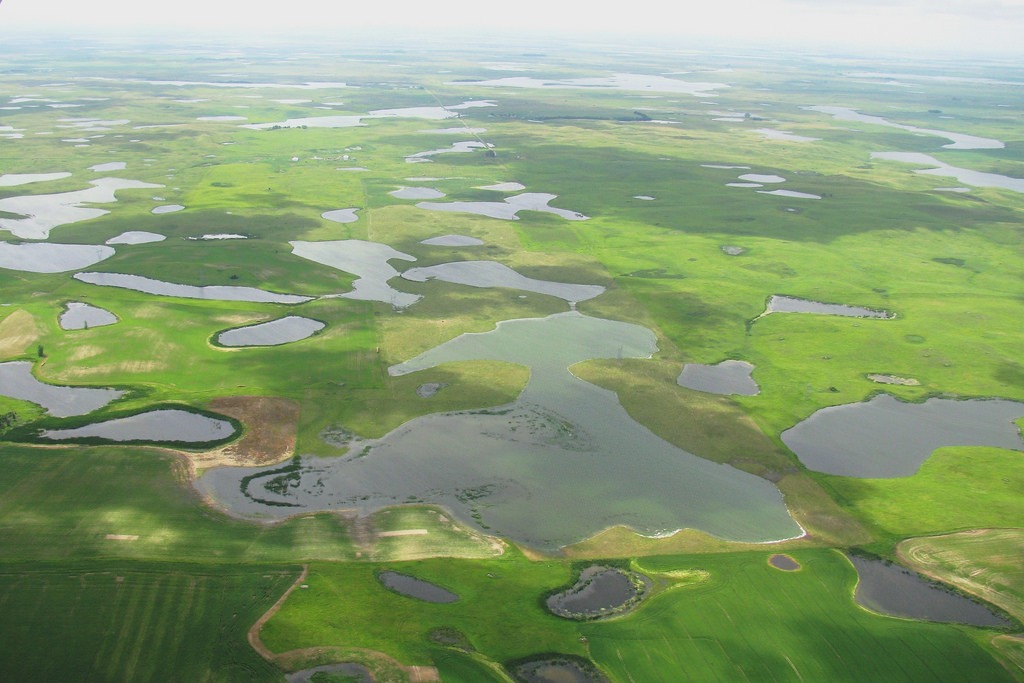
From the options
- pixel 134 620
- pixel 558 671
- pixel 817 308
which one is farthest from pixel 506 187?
pixel 558 671

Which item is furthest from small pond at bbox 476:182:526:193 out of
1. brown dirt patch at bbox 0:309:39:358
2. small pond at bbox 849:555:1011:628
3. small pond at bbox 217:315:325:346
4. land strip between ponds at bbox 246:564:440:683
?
land strip between ponds at bbox 246:564:440:683

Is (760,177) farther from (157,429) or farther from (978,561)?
(157,429)

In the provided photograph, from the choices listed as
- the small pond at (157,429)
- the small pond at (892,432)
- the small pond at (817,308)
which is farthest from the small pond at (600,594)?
the small pond at (817,308)


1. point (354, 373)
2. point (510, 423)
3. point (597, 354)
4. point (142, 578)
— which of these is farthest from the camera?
point (597, 354)

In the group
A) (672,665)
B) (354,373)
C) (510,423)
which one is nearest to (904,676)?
(672,665)

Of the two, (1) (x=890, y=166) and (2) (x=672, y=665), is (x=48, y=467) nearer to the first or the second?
(2) (x=672, y=665)

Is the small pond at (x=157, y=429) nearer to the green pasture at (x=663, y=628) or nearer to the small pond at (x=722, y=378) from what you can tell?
the green pasture at (x=663, y=628)
